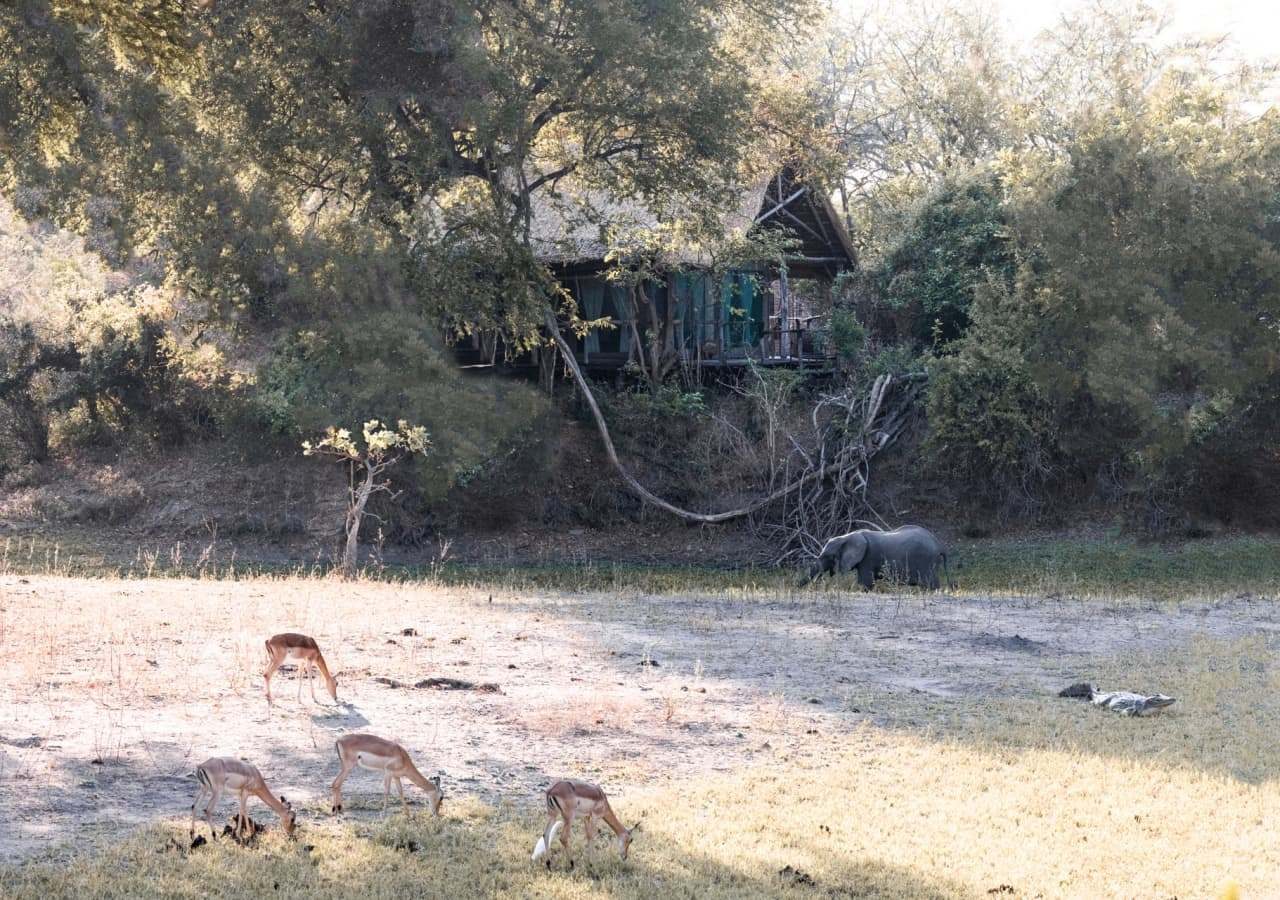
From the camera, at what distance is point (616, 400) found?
34812 mm

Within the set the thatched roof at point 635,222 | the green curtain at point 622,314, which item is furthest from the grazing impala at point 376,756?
the green curtain at point 622,314

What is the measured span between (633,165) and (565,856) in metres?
23.6

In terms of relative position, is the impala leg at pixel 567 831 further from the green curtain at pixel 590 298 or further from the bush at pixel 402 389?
the green curtain at pixel 590 298

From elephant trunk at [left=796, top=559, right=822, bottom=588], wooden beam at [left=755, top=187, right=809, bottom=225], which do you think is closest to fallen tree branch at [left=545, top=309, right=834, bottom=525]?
elephant trunk at [left=796, top=559, right=822, bottom=588]

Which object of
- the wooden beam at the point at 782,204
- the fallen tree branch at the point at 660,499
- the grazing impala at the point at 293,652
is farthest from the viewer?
the wooden beam at the point at 782,204

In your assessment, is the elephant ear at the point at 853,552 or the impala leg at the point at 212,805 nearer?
the impala leg at the point at 212,805

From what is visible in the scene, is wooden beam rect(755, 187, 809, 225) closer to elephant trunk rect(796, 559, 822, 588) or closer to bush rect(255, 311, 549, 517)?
bush rect(255, 311, 549, 517)

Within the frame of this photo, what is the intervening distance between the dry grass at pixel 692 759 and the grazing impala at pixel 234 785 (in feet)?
0.55

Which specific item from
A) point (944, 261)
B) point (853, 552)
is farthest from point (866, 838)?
point (944, 261)

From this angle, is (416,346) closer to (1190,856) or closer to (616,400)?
(616,400)

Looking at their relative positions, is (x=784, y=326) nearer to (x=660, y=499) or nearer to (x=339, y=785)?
(x=660, y=499)

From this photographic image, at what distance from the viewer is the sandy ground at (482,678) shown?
29.2 feet

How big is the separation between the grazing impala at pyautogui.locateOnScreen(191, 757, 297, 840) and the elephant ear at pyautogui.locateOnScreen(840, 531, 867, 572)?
17938mm

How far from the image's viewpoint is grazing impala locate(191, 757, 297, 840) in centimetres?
713
